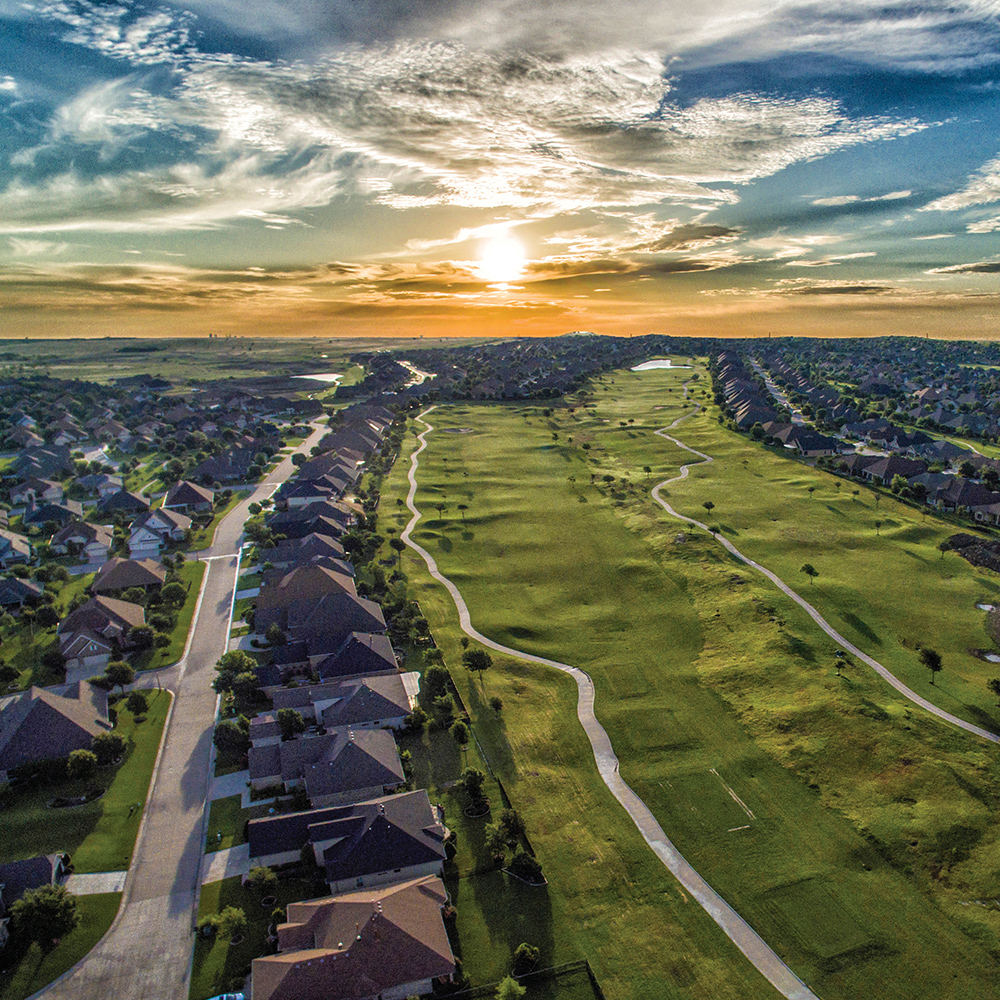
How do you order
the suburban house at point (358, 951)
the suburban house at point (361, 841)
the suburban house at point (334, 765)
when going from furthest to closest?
the suburban house at point (334, 765), the suburban house at point (361, 841), the suburban house at point (358, 951)

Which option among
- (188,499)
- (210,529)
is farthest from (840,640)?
(188,499)

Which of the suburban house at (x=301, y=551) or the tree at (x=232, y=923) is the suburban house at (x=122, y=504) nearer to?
the suburban house at (x=301, y=551)

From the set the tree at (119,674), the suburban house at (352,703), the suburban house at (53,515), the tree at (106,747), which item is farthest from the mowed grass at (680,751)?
the suburban house at (53,515)

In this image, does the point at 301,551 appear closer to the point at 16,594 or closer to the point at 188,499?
the point at 16,594

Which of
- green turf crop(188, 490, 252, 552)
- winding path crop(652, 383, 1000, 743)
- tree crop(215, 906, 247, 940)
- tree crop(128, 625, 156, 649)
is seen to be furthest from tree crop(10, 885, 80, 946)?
winding path crop(652, 383, 1000, 743)

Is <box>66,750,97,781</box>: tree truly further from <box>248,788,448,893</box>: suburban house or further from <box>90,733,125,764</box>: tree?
<box>248,788,448,893</box>: suburban house

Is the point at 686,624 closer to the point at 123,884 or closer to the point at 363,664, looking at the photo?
the point at 363,664

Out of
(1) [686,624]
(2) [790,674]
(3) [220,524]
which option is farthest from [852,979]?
(3) [220,524]
